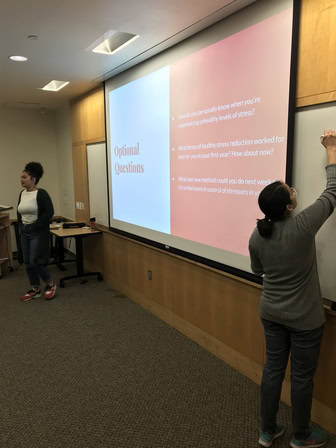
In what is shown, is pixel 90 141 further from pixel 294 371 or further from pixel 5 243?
pixel 294 371

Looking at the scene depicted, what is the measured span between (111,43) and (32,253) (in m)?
2.48

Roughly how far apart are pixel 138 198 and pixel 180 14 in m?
1.91

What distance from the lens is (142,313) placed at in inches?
152

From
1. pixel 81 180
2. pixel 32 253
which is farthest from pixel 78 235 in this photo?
pixel 81 180

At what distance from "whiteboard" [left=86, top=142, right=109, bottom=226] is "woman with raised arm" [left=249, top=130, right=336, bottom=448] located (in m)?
3.17

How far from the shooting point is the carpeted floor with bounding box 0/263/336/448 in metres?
2.09

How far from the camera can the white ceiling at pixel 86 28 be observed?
2332 millimetres

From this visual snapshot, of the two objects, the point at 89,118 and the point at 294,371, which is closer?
the point at 294,371

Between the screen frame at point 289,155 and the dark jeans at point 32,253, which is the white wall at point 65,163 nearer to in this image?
the dark jeans at point 32,253

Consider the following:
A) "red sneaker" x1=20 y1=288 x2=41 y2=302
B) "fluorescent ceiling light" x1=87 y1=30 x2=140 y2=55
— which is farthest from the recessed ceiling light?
"red sneaker" x1=20 y1=288 x2=41 y2=302

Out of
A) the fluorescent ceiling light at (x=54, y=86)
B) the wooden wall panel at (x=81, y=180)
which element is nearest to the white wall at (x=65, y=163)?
the wooden wall panel at (x=81, y=180)

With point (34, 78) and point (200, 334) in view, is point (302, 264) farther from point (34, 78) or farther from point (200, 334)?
point (34, 78)

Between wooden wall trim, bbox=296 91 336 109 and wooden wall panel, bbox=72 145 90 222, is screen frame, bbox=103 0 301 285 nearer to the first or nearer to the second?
wooden wall trim, bbox=296 91 336 109

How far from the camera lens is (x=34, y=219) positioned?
4.09m
